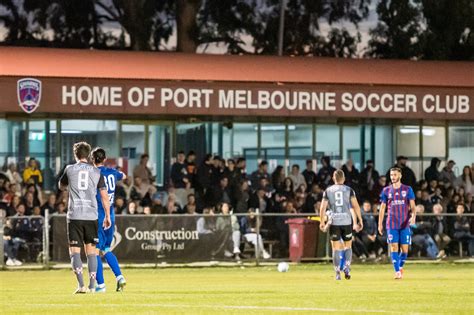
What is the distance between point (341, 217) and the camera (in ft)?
75.5

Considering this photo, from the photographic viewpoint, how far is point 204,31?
5303 cm

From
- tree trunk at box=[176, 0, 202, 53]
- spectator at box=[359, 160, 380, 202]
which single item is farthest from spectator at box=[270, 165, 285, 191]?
tree trunk at box=[176, 0, 202, 53]

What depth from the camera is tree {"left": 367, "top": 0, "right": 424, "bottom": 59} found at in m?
55.0

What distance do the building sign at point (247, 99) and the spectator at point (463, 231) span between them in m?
6.27

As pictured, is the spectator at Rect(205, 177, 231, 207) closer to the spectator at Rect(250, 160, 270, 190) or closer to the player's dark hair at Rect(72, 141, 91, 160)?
the spectator at Rect(250, 160, 270, 190)

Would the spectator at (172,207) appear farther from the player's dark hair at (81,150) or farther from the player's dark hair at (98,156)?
the player's dark hair at (81,150)

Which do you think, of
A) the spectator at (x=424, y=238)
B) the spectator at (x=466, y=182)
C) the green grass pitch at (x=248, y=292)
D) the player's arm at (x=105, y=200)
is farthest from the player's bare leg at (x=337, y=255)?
the spectator at (x=466, y=182)

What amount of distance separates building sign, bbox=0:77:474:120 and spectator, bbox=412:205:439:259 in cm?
606

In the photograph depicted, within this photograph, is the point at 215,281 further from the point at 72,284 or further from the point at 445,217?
the point at 445,217

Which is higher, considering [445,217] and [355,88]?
[355,88]

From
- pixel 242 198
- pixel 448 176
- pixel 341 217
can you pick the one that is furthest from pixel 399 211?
pixel 448 176

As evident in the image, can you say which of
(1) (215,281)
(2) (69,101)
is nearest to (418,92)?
(2) (69,101)

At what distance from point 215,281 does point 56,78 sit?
37.0 feet

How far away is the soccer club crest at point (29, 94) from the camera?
3159cm
